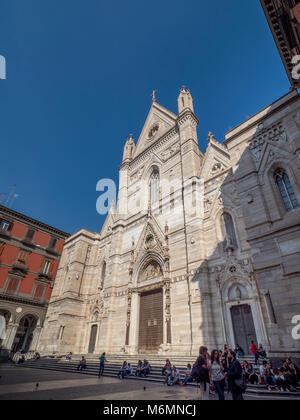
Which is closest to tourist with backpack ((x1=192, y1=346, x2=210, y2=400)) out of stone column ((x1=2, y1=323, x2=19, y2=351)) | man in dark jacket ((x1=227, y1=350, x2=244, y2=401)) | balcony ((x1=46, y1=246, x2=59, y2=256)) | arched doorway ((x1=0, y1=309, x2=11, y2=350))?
man in dark jacket ((x1=227, y1=350, x2=244, y2=401))

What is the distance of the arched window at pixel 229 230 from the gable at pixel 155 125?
13.4 meters

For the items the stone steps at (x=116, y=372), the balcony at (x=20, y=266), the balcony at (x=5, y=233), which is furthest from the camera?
the balcony at (x=5, y=233)

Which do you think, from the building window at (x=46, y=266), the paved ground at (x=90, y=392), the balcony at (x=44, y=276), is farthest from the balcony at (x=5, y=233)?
the paved ground at (x=90, y=392)

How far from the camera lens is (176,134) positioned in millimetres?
23719

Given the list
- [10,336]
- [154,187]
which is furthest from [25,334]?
[154,187]

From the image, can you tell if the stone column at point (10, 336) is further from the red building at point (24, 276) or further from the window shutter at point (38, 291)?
the window shutter at point (38, 291)

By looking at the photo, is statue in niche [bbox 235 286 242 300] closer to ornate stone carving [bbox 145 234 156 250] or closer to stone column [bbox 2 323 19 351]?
ornate stone carving [bbox 145 234 156 250]

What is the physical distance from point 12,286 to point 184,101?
2888 centimetres

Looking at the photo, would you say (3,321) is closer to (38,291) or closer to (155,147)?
(38,291)

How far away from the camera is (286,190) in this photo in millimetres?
12117

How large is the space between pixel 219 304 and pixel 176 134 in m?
16.8

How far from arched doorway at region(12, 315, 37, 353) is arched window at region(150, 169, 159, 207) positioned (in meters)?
21.4

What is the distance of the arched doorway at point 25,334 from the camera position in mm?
26938

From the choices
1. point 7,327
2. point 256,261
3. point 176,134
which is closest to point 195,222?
point 256,261
